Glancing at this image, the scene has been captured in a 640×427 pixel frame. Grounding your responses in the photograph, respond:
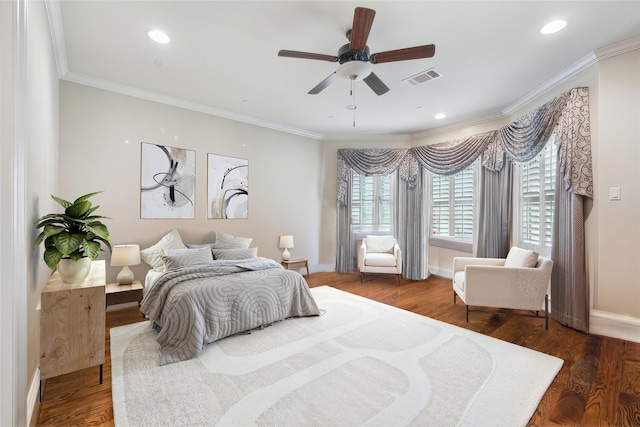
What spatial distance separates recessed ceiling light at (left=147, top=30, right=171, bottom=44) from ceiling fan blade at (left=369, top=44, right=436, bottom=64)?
6.23 feet

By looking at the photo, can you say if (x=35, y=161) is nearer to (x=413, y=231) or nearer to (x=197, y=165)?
(x=197, y=165)

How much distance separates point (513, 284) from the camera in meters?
3.03

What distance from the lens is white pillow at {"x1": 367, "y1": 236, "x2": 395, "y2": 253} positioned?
536 cm

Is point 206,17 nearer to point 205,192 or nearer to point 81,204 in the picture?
point 81,204

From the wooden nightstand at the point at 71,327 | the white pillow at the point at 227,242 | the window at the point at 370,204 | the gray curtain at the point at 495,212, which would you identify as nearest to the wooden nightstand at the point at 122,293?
the white pillow at the point at 227,242

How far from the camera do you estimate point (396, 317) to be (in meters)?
3.25

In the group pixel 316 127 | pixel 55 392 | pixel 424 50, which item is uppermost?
pixel 316 127

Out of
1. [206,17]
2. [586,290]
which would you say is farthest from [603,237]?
[206,17]

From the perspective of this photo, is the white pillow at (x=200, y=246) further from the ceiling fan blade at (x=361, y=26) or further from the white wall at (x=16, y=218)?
the ceiling fan blade at (x=361, y=26)

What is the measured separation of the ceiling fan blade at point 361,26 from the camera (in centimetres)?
186

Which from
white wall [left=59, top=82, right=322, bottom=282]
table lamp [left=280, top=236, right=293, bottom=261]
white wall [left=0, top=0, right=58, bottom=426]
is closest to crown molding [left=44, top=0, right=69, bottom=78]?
white wall [left=59, top=82, right=322, bottom=282]

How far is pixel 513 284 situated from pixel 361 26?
296cm

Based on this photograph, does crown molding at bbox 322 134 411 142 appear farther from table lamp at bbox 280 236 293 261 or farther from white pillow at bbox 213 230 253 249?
white pillow at bbox 213 230 253 249

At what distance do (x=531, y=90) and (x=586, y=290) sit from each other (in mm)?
2468
